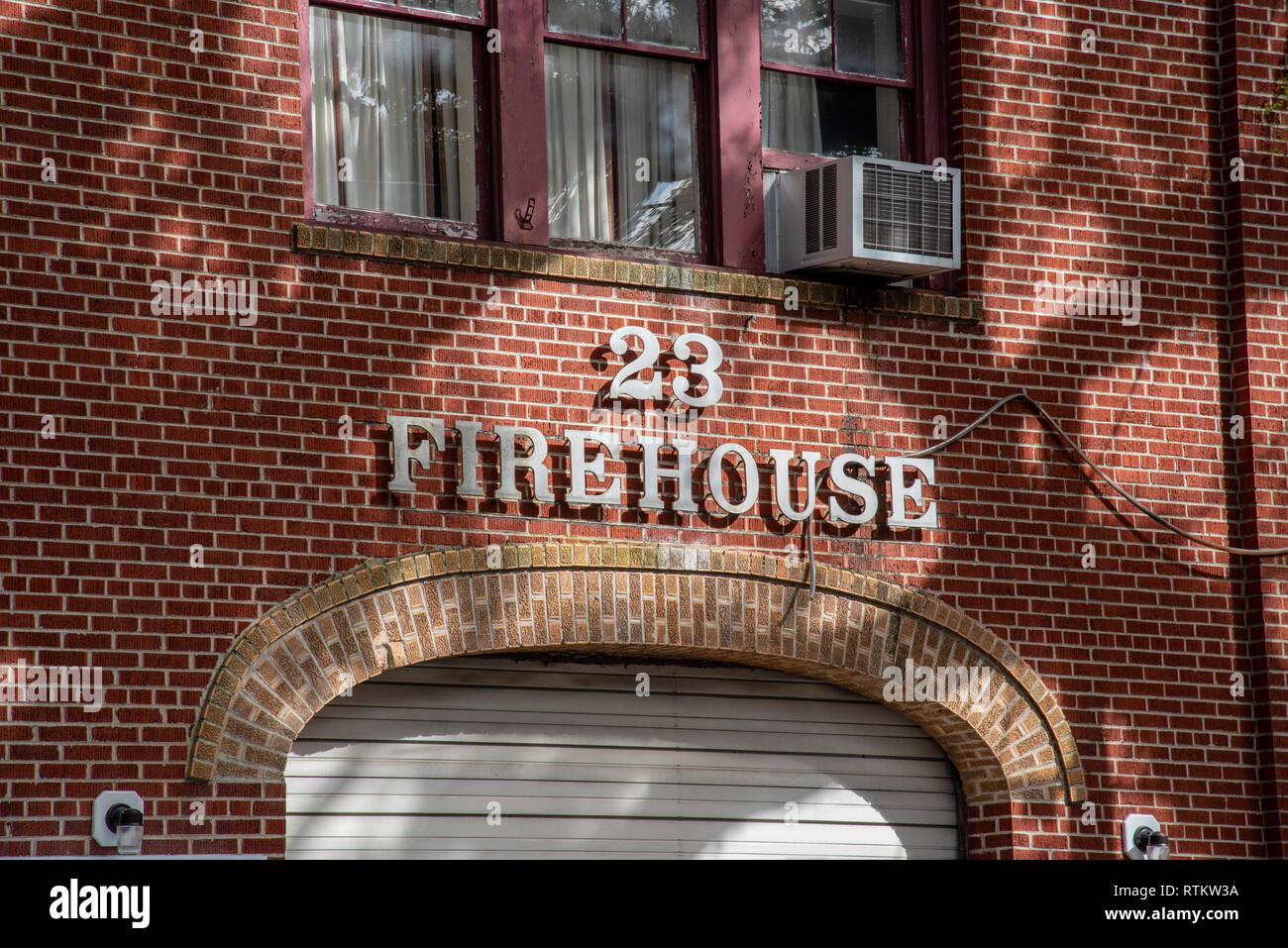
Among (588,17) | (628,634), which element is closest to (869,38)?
(588,17)

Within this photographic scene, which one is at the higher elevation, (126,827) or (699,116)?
(699,116)

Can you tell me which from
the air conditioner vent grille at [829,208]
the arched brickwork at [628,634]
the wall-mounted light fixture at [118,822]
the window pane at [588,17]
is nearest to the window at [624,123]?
the window pane at [588,17]

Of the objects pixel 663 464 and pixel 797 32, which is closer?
pixel 663 464

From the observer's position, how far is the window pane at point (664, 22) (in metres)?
9.91

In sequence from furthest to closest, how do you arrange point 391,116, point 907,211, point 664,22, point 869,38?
point 869,38, point 664,22, point 907,211, point 391,116

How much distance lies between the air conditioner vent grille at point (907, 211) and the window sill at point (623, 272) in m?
0.35

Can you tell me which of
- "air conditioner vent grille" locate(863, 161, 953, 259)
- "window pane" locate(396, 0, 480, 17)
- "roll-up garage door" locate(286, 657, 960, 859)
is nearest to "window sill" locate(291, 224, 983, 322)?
"air conditioner vent grille" locate(863, 161, 953, 259)

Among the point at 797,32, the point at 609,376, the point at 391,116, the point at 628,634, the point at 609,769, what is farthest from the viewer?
the point at 797,32

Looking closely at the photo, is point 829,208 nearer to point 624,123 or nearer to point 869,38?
point 624,123

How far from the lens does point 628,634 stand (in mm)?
9172

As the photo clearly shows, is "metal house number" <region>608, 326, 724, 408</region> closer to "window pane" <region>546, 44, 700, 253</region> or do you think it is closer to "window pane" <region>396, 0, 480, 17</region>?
"window pane" <region>546, 44, 700, 253</region>

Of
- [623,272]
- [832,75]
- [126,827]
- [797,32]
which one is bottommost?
[126,827]

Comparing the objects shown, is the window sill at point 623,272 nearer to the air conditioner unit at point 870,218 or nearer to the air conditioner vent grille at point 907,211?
the air conditioner unit at point 870,218

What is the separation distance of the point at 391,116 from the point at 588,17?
4.14 feet
